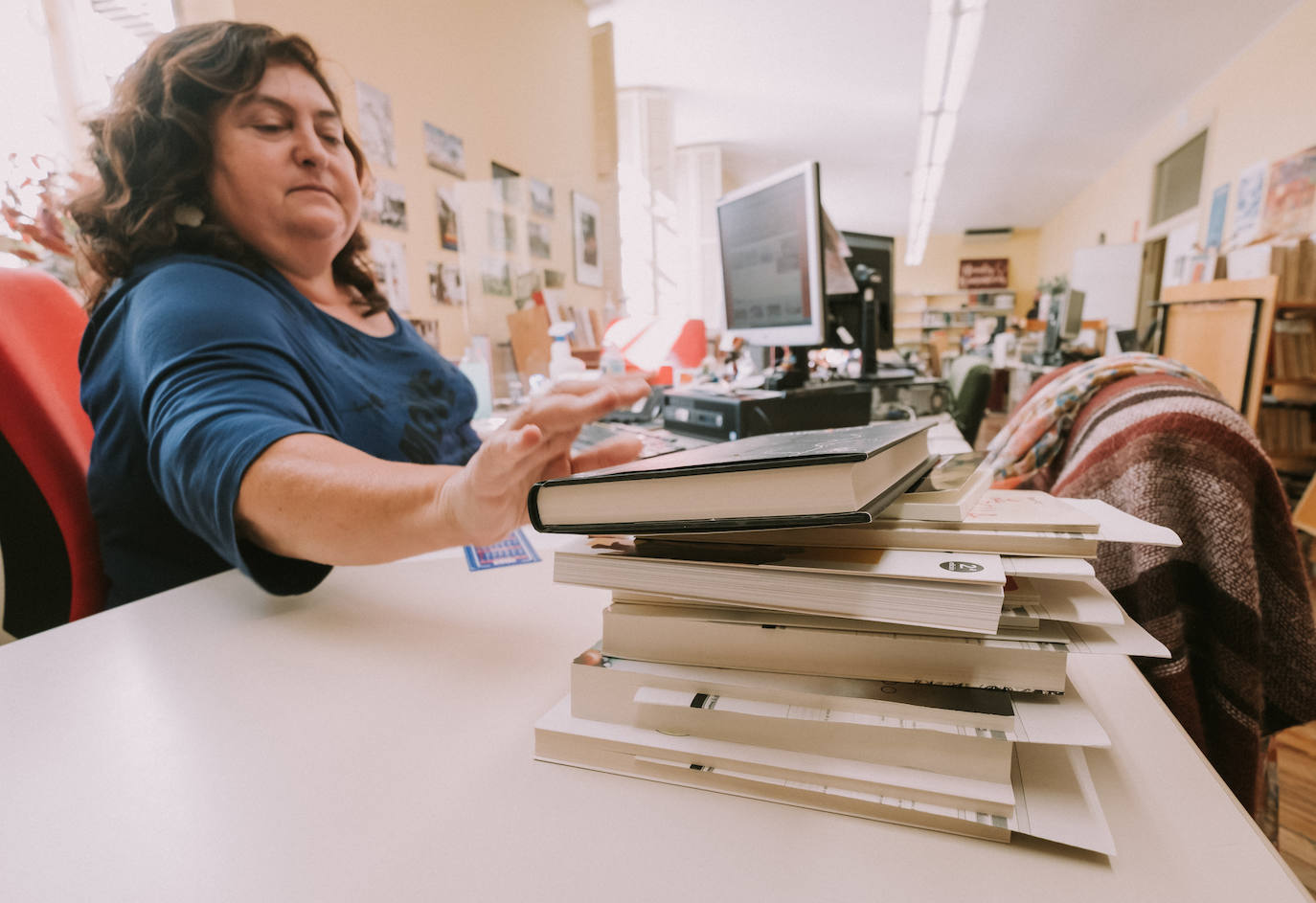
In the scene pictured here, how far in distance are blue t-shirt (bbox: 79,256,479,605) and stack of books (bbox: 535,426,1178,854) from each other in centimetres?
35

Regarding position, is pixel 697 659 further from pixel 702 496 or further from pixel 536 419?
pixel 536 419

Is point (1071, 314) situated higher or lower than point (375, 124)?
lower

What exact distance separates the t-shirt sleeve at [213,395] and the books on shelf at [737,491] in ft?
1.10

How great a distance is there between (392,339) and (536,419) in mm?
686

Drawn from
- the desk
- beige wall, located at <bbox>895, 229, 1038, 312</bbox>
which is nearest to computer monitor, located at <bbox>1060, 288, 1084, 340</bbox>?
beige wall, located at <bbox>895, 229, 1038, 312</bbox>

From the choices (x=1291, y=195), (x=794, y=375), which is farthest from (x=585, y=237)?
(x=1291, y=195)

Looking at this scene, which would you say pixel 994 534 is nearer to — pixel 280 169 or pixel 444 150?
pixel 280 169

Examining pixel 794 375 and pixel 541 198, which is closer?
pixel 794 375

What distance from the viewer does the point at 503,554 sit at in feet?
2.30

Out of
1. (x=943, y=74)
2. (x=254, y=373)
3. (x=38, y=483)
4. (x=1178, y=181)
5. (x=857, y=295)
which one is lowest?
(x=38, y=483)

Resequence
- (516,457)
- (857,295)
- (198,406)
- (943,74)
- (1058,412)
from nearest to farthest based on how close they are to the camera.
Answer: (516,457), (198,406), (1058,412), (857,295), (943,74)

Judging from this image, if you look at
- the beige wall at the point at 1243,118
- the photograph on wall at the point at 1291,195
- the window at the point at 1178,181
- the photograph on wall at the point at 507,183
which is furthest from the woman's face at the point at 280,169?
the window at the point at 1178,181

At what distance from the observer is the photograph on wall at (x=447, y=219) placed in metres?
2.29

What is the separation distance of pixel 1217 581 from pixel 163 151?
1381 mm
